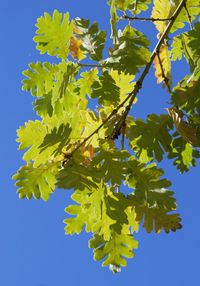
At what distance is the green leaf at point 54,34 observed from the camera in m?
2.47

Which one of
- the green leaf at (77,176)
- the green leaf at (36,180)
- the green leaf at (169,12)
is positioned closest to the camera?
the green leaf at (77,176)

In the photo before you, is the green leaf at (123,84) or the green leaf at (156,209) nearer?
the green leaf at (156,209)

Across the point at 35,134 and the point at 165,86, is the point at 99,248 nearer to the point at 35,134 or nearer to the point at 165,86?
the point at 35,134

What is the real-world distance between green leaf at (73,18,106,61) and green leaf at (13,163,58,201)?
488 mm

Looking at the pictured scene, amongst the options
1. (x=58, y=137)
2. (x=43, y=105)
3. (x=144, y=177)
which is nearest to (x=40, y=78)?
(x=43, y=105)

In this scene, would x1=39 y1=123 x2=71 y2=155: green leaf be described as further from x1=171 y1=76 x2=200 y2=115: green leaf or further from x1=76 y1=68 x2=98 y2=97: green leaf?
x1=171 y1=76 x2=200 y2=115: green leaf

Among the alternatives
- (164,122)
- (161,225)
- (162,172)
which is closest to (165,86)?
(164,122)

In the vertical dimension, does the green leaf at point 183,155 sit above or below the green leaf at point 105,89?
below

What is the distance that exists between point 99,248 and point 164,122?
24.5 inches

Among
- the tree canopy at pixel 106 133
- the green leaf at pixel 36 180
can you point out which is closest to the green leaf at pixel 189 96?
the tree canopy at pixel 106 133

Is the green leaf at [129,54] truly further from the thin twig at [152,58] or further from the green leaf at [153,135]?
the green leaf at [153,135]

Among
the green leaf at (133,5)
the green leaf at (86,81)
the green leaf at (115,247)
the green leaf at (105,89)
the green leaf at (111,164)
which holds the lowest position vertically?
the green leaf at (115,247)

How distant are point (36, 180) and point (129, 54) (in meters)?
0.64

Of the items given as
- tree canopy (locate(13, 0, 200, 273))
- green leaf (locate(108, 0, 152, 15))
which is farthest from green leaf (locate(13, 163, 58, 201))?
green leaf (locate(108, 0, 152, 15))
